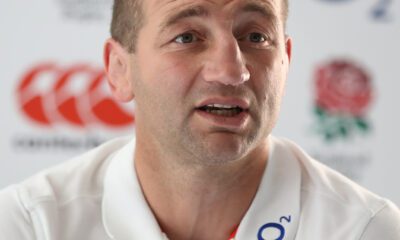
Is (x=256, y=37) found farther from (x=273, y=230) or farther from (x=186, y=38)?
(x=273, y=230)

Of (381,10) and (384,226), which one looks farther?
(381,10)

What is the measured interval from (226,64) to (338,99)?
2.21m

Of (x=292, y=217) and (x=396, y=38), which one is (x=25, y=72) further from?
(x=292, y=217)

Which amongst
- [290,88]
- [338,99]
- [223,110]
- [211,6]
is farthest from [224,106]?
[338,99]

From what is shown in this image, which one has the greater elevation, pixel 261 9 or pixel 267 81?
pixel 261 9

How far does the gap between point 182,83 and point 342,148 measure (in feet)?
6.93

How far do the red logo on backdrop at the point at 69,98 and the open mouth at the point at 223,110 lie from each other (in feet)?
6.49

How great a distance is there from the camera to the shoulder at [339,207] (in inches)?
82.7

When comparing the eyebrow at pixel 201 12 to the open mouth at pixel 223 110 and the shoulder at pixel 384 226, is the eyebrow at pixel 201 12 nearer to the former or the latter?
the open mouth at pixel 223 110

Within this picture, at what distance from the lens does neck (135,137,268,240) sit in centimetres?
215

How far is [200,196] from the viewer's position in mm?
2176

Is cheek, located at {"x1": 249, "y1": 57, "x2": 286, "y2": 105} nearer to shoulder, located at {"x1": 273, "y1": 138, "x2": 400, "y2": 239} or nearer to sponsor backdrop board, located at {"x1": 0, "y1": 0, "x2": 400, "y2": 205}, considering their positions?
shoulder, located at {"x1": 273, "y1": 138, "x2": 400, "y2": 239}

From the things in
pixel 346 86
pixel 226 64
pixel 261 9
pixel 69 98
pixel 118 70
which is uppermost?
pixel 261 9

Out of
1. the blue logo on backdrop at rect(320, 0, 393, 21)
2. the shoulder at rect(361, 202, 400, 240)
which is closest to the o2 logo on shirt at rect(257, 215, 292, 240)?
Result: the shoulder at rect(361, 202, 400, 240)
